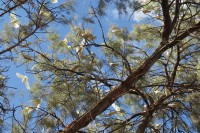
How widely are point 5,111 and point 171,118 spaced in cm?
111

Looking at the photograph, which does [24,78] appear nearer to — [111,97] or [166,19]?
[111,97]

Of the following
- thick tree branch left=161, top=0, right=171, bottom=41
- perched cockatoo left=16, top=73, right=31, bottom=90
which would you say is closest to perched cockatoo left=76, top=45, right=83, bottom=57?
perched cockatoo left=16, top=73, right=31, bottom=90

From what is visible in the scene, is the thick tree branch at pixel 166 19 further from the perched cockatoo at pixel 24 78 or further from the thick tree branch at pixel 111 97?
the perched cockatoo at pixel 24 78

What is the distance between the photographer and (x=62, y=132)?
2311mm

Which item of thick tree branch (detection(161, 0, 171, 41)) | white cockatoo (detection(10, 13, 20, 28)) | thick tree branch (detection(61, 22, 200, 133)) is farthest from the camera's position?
white cockatoo (detection(10, 13, 20, 28))

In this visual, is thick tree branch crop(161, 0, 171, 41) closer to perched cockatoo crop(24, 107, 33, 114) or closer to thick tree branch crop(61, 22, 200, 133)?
thick tree branch crop(61, 22, 200, 133)

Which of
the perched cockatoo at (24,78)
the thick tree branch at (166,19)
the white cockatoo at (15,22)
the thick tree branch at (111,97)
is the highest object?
the white cockatoo at (15,22)

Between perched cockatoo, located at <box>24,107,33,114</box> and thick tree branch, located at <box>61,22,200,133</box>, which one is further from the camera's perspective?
perched cockatoo, located at <box>24,107,33,114</box>

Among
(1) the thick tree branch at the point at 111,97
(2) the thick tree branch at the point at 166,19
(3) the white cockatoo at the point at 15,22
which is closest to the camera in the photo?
(1) the thick tree branch at the point at 111,97

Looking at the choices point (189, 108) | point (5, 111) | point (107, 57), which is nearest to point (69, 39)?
point (107, 57)

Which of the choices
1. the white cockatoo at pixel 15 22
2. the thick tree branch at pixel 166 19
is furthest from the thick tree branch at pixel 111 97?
the white cockatoo at pixel 15 22

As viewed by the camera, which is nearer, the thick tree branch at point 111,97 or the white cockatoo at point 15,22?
the thick tree branch at point 111,97

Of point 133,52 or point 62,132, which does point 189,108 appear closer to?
point 133,52

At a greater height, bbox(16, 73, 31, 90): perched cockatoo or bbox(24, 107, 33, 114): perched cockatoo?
bbox(16, 73, 31, 90): perched cockatoo
